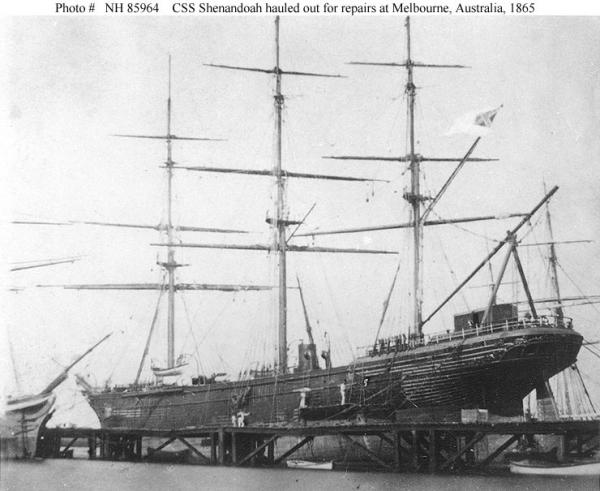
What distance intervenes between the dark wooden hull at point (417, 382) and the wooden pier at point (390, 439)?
1784 millimetres

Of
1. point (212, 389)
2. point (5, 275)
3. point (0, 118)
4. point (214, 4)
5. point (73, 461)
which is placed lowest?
point (73, 461)

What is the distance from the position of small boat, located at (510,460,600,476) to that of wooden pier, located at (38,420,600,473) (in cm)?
71

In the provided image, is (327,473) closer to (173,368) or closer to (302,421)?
(302,421)

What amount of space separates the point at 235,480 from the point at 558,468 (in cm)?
1154

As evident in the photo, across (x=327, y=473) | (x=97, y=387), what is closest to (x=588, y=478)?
(x=327, y=473)

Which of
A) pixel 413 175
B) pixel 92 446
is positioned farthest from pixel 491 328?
pixel 92 446

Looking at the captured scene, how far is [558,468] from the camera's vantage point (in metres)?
26.8

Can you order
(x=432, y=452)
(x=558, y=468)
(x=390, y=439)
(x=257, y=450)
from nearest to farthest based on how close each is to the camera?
(x=432, y=452) < (x=558, y=468) < (x=390, y=439) < (x=257, y=450)

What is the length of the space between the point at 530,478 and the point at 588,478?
187cm

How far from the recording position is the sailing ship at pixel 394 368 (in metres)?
29.9

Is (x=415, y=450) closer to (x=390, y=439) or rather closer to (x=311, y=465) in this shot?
(x=390, y=439)

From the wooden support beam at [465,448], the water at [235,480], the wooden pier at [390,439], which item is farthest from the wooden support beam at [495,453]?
the water at [235,480]

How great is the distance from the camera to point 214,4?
24031 mm

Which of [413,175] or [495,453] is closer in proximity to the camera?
[495,453]
